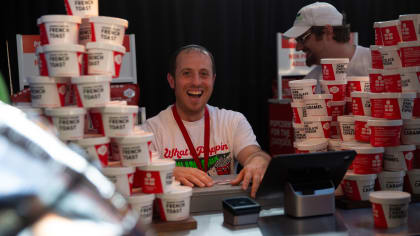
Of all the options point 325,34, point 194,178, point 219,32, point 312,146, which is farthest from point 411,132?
point 219,32

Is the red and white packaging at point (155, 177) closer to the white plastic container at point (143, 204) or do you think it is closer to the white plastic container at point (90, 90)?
the white plastic container at point (143, 204)

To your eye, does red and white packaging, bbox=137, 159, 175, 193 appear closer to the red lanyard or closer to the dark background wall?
the red lanyard

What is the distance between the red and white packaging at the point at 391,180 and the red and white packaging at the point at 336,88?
1.67ft

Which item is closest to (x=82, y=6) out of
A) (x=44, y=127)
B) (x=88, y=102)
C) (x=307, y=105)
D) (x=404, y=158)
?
(x=88, y=102)

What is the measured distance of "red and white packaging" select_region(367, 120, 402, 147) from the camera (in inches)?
81.3

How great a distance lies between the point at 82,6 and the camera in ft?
6.30

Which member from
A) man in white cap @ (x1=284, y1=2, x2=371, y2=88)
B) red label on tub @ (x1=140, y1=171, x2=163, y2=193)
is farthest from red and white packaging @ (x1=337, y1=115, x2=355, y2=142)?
man in white cap @ (x1=284, y1=2, x2=371, y2=88)

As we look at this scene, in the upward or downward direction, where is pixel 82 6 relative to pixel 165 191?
upward

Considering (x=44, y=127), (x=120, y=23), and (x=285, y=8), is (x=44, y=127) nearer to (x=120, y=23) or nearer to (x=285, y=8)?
(x=120, y=23)

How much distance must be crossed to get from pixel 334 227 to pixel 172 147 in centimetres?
161

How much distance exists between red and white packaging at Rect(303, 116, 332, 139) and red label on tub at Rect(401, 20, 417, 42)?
532 mm

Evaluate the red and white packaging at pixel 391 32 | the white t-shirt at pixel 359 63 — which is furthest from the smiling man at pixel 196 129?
the red and white packaging at pixel 391 32

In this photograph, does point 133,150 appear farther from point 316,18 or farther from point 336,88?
point 316,18

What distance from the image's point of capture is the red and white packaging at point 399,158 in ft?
6.87
